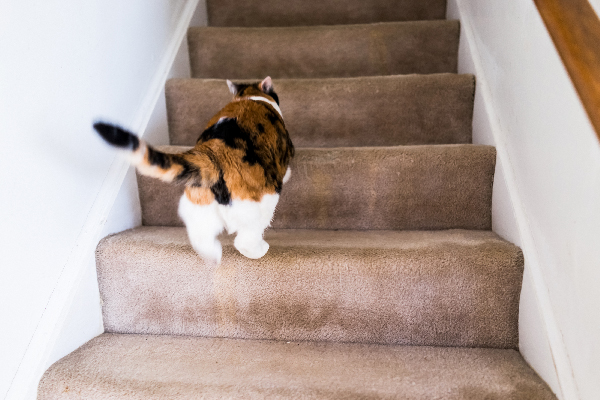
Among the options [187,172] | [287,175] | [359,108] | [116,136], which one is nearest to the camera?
[116,136]

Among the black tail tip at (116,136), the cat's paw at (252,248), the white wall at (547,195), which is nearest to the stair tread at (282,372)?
the white wall at (547,195)

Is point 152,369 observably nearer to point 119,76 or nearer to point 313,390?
point 313,390

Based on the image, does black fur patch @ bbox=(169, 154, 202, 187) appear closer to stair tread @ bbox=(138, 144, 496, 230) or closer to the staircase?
the staircase

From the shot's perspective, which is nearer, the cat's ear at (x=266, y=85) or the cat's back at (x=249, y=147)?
the cat's back at (x=249, y=147)

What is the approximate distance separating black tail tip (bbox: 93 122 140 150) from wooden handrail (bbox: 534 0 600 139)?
71 centimetres

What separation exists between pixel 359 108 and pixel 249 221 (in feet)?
2.22

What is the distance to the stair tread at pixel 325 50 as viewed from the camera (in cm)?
158

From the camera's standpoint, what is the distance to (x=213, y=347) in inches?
38.1

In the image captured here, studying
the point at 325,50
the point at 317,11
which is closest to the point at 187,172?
the point at 325,50

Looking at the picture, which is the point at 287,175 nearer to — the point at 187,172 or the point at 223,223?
the point at 223,223

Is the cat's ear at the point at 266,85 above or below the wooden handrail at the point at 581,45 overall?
below

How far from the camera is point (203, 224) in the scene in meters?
0.90

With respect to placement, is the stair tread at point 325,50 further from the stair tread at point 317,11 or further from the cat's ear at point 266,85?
the cat's ear at point 266,85

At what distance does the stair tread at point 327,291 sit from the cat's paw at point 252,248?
19 millimetres
